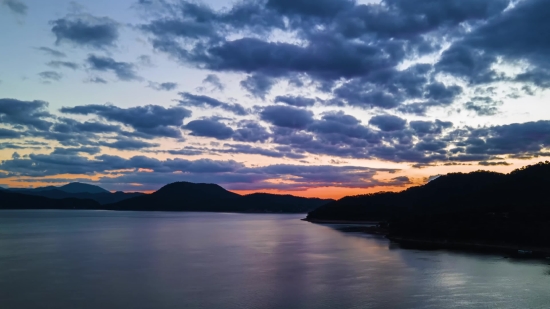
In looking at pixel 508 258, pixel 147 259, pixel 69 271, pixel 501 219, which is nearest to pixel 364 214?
pixel 501 219

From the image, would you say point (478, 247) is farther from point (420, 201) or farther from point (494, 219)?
point (420, 201)

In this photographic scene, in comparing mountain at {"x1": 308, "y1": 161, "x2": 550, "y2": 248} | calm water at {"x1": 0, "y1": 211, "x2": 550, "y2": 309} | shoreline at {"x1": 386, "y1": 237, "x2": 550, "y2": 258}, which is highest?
mountain at {"x1": 308, "y1": 161, "x2": 550, "y2": 248}

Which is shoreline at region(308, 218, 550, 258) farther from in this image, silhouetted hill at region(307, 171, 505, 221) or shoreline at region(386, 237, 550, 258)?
silhouetted hill at region(307, 171, 505, 221)

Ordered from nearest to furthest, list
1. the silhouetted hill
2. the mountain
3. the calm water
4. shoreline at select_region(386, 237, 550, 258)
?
the calm water → shoreline at select_region(386, 237, 550, 258) → the mountain → the silhouetted hill

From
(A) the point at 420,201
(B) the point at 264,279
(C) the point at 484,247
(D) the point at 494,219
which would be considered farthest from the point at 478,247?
(A) the point at 420,201

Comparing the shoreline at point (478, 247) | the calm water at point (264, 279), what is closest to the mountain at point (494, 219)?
the shoreline at point (478, 247)

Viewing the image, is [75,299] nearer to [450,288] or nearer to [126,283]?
[126,283]

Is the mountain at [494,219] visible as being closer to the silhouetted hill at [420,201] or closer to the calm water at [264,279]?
the silhouetted hill at [420,201]

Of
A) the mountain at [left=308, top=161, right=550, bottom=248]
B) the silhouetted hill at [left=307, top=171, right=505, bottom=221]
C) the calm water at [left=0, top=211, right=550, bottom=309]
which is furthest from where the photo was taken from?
the silhouetted hill at [left=307, top=171, right=505, bottom=221]

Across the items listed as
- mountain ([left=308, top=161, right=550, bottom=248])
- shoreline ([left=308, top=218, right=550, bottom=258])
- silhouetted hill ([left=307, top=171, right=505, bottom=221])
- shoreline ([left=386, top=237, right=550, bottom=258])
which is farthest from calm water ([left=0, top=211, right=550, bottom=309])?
silhouetted hill ([left=307, top=171, right=505, bottom=221])

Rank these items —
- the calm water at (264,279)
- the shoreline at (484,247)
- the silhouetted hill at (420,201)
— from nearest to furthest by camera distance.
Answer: the calm water at (264,279) < the shoreline at (484,247) < the silhouetted hill at (420,201)

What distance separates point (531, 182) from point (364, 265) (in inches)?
2330

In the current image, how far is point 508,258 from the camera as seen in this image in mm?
40812

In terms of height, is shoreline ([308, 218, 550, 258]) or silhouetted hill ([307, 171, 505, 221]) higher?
silhouetted hill ([307, 171, 505, 221])
